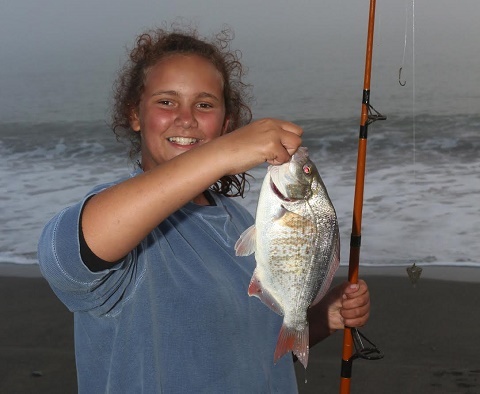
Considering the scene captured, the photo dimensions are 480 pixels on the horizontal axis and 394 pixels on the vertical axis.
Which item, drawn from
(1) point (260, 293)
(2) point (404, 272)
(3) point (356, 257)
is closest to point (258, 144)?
(1) point (260, 293)

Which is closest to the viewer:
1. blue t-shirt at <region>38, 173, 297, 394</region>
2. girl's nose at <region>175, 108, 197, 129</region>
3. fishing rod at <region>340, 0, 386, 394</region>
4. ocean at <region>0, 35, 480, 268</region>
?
blue t-shirt at <region>38, 173, 297, 394</region>

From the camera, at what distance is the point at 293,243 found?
76.4 inches

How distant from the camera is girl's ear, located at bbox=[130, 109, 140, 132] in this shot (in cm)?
266

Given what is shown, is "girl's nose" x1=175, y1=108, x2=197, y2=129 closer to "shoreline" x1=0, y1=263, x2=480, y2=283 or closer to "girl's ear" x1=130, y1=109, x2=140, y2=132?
"girl's ear" x1=130, y1=109, x2=140, y2=132

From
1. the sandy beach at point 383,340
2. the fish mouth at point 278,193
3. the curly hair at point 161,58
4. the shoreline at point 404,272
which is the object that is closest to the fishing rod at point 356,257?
the curly hair at point 161,58

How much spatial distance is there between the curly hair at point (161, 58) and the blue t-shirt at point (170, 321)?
543 mm

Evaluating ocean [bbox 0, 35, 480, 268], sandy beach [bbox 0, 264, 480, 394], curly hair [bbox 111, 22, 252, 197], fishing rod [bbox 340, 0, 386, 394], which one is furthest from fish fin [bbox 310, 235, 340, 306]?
ocean [bbox 0, 35, 480, 268]

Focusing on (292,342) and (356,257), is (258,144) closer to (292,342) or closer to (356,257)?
(292,342)

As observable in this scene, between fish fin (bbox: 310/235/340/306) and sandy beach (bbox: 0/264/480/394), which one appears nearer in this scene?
fish fin (bbox: 310/235/340/306)

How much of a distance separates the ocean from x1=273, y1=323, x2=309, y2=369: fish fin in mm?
4614

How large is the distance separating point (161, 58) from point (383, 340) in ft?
12.6

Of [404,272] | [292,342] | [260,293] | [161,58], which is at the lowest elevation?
[404,272]

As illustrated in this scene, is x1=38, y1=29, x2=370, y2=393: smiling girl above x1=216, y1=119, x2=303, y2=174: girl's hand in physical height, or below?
below

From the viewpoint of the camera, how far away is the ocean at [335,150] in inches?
346
